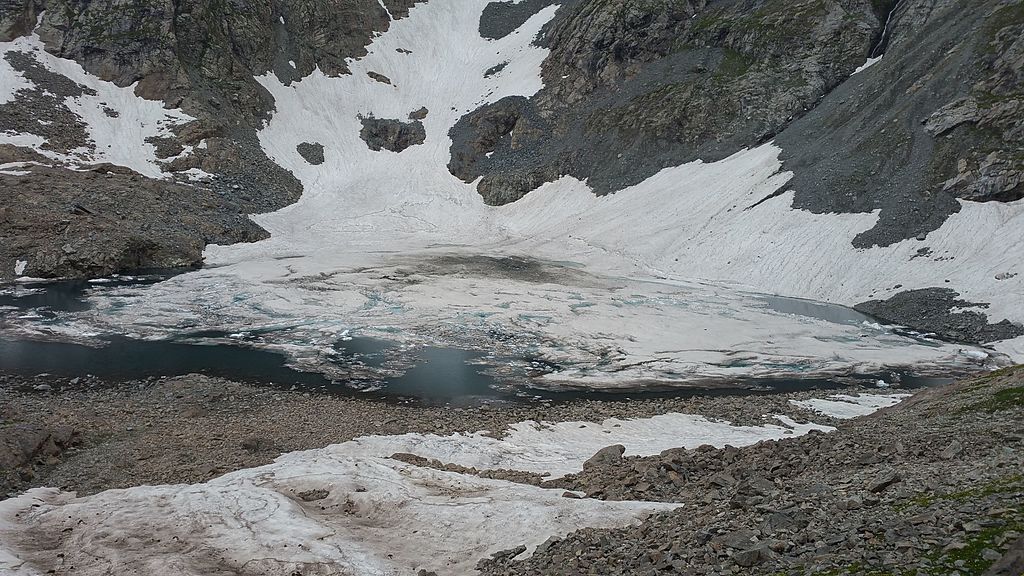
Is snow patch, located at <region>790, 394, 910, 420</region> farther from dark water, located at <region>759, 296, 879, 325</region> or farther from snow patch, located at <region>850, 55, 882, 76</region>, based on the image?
snow patch, located at <region>850, 55, 882, 76</region>

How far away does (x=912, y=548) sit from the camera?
6211mm

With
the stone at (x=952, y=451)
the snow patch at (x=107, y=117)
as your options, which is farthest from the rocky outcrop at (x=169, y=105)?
the stone at (x=952, y=451)

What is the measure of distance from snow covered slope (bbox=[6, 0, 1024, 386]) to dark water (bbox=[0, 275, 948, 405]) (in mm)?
1404

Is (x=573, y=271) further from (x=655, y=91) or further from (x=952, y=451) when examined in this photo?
(x=952, y=451)

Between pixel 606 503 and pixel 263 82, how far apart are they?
84589 mm

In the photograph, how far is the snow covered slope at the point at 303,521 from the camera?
9828 mm

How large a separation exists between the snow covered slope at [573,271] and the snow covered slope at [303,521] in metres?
13.9

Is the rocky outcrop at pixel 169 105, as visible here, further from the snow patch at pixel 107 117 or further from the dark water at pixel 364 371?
the dark water at pixel 364 371

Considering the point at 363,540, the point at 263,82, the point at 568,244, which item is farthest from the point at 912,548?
the point at 263,82

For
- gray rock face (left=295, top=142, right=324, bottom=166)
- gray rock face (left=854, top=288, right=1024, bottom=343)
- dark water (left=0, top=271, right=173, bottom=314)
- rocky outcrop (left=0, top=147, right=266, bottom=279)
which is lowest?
gray rock face (left=854, top=288, right=1024, bottom=343)

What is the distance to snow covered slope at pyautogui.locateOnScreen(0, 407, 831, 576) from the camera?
387 inches

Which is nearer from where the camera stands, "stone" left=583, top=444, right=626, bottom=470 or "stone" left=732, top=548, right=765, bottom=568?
"stone" left=732, top=548, right=765, bottom=568

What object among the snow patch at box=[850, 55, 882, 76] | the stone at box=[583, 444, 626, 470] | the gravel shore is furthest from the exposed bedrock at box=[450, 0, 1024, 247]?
the stone at box=[583, 444, 626, 470]

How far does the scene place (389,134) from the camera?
3260 inches
